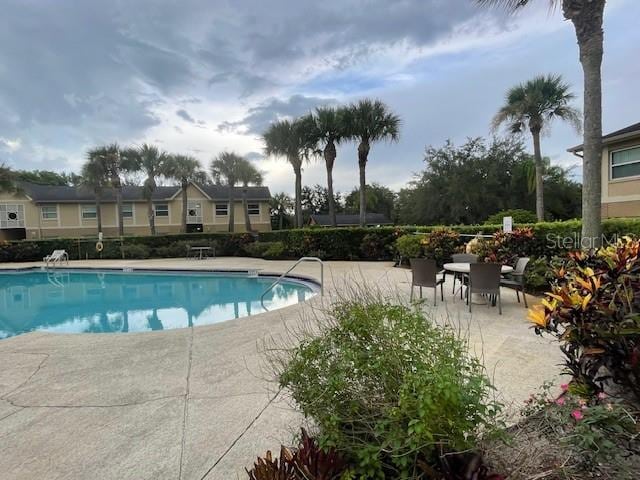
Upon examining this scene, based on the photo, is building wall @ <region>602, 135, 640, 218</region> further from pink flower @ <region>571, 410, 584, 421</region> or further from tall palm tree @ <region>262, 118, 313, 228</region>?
pink flower @ <region>571, 410, 584, 421</region>

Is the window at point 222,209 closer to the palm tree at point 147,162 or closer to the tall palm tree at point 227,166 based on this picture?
the tall palm tree at point 227,166

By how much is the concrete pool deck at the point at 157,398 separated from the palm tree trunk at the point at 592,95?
5.69 ft

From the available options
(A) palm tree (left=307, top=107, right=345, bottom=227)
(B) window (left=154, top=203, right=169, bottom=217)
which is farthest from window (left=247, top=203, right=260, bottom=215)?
(A) palm tree (left=307, top=107, right=345, bottom=227)

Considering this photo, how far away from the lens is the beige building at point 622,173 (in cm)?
1329

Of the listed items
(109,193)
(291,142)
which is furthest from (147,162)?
(291,142)

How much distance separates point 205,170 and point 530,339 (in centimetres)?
2637

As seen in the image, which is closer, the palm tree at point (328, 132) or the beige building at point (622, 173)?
the beige building at point (622, 173)

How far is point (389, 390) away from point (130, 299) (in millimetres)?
11133

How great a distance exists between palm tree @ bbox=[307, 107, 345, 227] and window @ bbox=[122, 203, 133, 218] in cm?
1955

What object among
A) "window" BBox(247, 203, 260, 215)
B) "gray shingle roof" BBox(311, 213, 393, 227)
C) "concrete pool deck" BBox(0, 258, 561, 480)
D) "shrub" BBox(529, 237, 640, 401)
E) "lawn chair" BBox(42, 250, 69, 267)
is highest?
"window" BBox(247, 203, 260, 215)

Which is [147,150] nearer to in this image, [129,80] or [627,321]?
[129,80]

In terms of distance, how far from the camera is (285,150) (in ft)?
68.6

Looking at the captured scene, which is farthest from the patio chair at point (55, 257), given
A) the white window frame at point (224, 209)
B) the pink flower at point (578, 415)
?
the pink flower at point (578, 415)

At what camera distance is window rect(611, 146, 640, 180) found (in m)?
13.4
